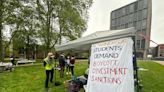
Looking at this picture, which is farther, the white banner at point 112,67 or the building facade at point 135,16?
the building facade at point 135,16

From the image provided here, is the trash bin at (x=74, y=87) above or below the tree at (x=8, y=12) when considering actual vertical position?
below

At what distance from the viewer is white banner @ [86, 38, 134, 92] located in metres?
6.27

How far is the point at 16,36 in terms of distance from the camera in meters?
29.3

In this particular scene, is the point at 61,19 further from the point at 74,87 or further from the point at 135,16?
the point at 135,16

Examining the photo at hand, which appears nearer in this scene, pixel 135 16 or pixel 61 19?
pixel 61 19

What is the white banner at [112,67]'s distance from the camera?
627cm

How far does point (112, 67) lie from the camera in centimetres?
655

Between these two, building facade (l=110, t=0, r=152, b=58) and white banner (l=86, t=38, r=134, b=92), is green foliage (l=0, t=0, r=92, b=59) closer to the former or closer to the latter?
white banner (l=86, t=38, r=134, b=92)

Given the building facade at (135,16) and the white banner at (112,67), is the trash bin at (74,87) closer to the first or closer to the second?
the white banner at (112,67)

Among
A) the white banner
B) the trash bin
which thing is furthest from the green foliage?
the white banner

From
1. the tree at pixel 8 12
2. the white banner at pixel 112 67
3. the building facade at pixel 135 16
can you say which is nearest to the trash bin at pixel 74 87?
the white banner at pixel 112 67

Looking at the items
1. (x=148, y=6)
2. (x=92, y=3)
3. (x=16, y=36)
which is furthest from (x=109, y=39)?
(x=148, y=6)

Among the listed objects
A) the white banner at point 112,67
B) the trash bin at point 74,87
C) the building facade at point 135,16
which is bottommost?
the trash bin at point 74,87

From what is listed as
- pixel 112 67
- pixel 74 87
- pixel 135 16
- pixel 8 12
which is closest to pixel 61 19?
pixel 8 12
